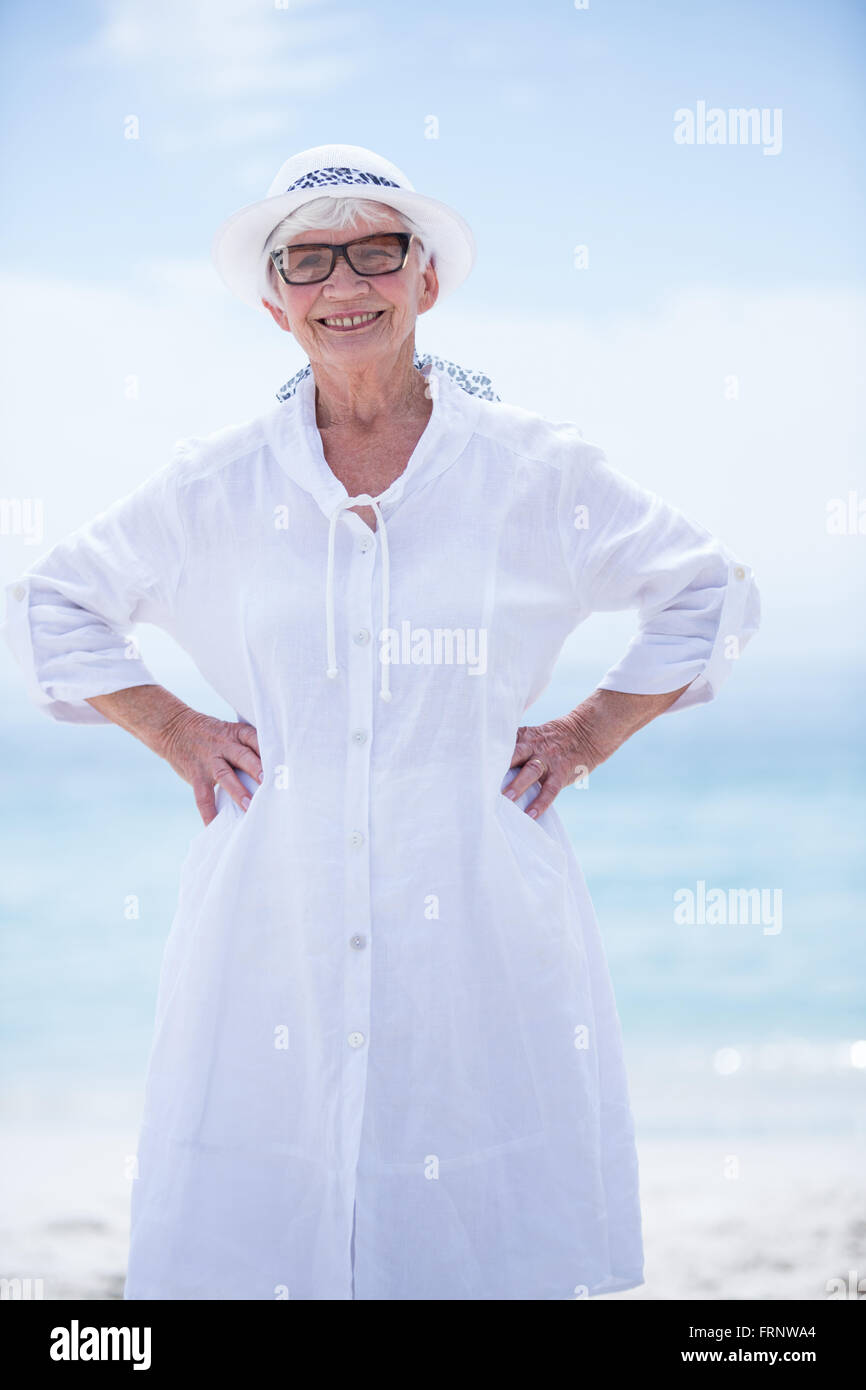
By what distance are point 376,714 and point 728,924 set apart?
16.9 ft

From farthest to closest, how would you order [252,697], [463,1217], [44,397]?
[44,397], [252,697], [463,1217]

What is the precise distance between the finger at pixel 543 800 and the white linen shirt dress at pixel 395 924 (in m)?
0.04

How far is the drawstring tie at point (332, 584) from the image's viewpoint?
1.87 m

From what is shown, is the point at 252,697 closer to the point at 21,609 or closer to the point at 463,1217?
A: the point at 21,609

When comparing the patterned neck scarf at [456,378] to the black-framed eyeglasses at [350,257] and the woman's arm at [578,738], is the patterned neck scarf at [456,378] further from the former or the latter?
the woman's arm at [578,738]

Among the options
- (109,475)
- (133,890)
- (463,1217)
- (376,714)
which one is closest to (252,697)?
(376,714)

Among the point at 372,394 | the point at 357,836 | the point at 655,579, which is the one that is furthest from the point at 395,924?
the point at 372,394

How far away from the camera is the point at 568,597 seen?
6.57ft

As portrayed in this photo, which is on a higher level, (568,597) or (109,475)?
(109,475)

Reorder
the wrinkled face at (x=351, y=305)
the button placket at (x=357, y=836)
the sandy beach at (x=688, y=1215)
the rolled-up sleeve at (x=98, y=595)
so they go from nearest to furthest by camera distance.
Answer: the button placket at (x=357, y=836), the wrinkled face at (x=351, y=305), the rolled-up sleeve at (x=98, y=595), the sandy beach at (x=688, y=1215)

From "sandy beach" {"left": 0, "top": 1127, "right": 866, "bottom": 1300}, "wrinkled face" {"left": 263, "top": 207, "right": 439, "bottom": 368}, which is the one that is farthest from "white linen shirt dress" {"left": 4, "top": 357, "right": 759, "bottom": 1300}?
"sandy beach" {"left": 0, "top": 1127, "right": 866, "bottom": 1300}

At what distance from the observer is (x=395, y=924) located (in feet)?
6.06

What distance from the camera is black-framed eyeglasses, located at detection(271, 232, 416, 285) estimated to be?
196cm

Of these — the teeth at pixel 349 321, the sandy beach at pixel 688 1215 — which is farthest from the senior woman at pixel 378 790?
the sandy beach at pixel 688 1215
